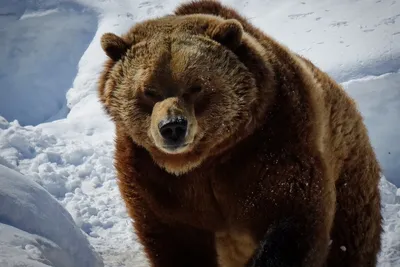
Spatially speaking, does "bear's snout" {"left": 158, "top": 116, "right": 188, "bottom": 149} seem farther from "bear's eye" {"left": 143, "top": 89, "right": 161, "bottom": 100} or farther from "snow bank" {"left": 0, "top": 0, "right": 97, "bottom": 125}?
"snow bank" {"left": 0, "top": 0, "right": 97, "bottom": 125}

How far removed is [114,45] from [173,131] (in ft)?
2.62

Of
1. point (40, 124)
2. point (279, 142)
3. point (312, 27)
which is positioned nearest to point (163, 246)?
point (279, 142)

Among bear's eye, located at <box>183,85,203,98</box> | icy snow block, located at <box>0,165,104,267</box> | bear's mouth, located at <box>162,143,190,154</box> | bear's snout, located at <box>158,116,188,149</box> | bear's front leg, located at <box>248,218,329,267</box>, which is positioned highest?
bear's eye, located at <box>183,85,203,98</box>

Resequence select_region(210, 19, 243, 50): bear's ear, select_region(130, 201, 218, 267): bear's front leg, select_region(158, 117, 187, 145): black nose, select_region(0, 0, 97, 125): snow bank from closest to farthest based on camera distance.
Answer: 1. select_region(158, 117, 187, 145): black nose
2. select_region(210, 19, 243, 50): bear's ear
3. select_region(130, 201, 218, 267): bear's front leg
4. select_region(0, 0, 97, 125): snow bank

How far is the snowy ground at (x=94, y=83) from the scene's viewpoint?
7293 millimetres

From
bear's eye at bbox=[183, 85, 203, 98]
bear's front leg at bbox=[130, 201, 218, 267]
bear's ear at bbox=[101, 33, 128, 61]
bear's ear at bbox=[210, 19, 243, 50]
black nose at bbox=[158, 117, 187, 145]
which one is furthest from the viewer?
bear's front leg at bbox=[130, 201, 218, 267]

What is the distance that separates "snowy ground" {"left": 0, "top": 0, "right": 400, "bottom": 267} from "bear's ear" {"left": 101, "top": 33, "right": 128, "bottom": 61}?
53.4 inches

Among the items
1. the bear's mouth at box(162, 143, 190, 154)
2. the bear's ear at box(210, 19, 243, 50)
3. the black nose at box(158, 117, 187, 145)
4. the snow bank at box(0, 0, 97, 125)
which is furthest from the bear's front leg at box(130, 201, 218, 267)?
the snow bank at box(0, 0, 97, 125)

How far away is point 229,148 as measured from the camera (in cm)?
378

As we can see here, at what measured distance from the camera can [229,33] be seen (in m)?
3.80

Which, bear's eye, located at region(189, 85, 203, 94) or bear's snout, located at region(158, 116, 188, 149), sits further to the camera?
bear's eye, located at region(189, 85, 203, 94)

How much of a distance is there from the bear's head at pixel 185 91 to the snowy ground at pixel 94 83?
1311 millimetres

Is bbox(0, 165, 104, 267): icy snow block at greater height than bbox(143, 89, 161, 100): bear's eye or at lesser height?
lesser

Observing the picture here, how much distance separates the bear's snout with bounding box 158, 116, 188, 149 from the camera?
3.40 m
